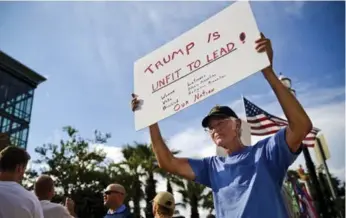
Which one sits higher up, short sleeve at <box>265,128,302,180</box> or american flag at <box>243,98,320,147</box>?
american flag at <box>243,98,320,147</box>

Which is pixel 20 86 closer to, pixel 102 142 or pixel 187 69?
pixel 102 142

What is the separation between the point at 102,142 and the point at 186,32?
83.5ft

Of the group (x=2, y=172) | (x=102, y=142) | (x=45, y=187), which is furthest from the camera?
(x=102, y=142)

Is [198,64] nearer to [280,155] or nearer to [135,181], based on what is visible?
[280,155]

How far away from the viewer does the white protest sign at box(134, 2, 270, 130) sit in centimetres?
202

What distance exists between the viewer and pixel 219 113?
2.16 metres

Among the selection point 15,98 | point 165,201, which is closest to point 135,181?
point 15,98


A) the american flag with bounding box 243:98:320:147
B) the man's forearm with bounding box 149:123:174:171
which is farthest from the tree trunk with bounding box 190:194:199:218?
the man's forearm with bounding box 149:123:174:171

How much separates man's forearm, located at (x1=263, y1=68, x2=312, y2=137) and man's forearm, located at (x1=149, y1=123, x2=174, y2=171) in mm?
905

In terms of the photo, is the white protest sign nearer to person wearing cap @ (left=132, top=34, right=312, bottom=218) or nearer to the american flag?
person wearing cap @ (left=132, top=34, right=312, bottom=218)

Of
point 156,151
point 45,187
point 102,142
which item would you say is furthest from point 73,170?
point 156,151

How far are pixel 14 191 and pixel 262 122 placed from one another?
24.7ft

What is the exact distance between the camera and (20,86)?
3173 centimetres

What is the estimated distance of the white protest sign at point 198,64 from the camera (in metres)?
2.02
